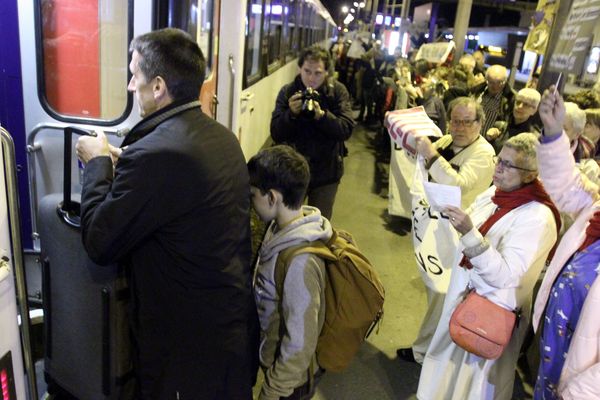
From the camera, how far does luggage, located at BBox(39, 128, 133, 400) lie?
5.92ft

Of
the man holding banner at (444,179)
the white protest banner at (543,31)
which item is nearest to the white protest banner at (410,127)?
the man holding banner at (444,179)

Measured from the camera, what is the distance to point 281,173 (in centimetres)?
198

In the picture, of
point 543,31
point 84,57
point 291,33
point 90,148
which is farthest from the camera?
point 291,33

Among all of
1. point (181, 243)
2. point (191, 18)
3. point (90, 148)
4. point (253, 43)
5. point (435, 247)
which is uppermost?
point (191, 18)

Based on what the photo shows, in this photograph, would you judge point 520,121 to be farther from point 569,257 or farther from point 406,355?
point 569,257

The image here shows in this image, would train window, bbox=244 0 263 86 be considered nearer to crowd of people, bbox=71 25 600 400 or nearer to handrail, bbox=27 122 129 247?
handrail, bbox=27 122 129 247

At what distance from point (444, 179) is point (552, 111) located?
1159 millimetres

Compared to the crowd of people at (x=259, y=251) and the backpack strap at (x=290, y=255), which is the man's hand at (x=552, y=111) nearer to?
the crowd of people at (x=259, y=251)

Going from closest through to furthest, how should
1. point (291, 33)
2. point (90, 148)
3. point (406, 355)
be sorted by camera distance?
point (90, 148)
point (406, 355)
point (291, 33)

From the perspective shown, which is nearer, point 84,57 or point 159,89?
point 159,89

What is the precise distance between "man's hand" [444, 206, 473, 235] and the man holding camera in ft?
4.86

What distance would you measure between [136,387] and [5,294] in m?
0.67

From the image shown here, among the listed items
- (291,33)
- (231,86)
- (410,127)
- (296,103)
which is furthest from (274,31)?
(410,127)

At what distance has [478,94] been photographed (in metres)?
5.81
